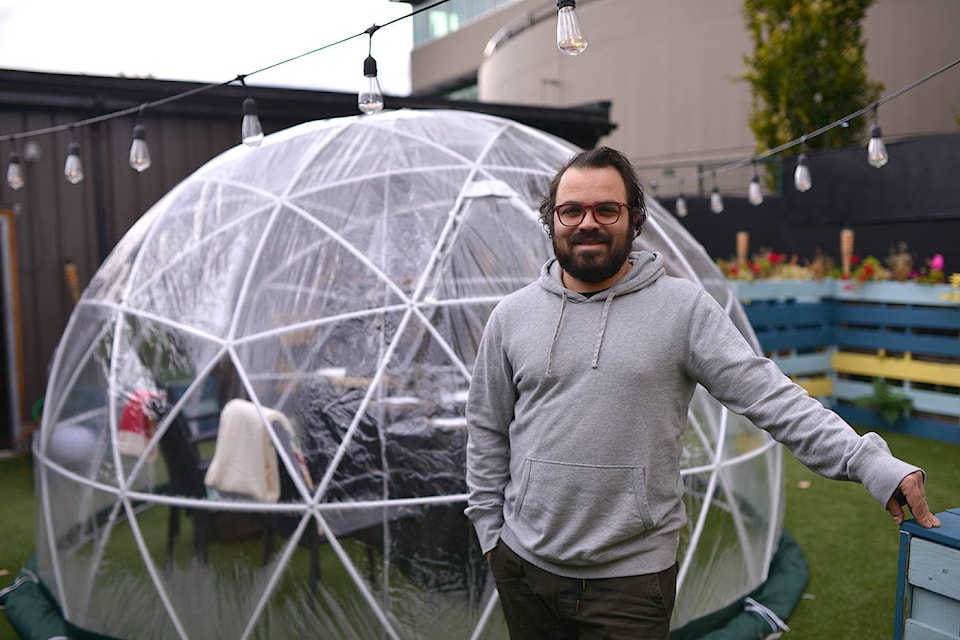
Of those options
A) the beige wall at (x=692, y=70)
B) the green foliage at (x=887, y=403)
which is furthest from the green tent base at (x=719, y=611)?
the beige wall at (x=692, y=70)

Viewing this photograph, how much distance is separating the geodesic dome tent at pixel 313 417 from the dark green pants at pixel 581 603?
123 cm

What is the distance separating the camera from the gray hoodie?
187 cm

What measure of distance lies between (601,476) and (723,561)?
2.20 metres

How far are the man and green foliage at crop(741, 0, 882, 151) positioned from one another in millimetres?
10615

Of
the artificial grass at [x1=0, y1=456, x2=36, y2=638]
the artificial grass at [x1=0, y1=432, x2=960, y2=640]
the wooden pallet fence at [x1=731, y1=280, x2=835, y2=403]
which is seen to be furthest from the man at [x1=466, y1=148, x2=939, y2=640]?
the wooden pallet fence at [x1=731, y1=280, x2=835, y2=403]

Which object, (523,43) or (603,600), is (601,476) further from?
(523,43)

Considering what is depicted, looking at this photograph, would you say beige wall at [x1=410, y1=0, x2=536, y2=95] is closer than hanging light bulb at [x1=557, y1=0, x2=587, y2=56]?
No

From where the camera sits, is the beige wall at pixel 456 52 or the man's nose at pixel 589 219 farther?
the beige wall at pixel 456 52

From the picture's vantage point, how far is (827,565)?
461 centimetres

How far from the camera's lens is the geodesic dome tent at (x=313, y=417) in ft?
10.7

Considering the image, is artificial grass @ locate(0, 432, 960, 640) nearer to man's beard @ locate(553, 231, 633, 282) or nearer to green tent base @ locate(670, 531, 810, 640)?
green tent base @ locate(670, 531, 810, 640)

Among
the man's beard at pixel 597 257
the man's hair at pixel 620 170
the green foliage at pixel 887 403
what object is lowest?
the green foliage at pixel 887 403

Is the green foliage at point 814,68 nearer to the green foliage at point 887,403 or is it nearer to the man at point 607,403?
the green foliage at point 887,403

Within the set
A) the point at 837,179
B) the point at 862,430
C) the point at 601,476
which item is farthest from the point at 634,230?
the point at 837,179
